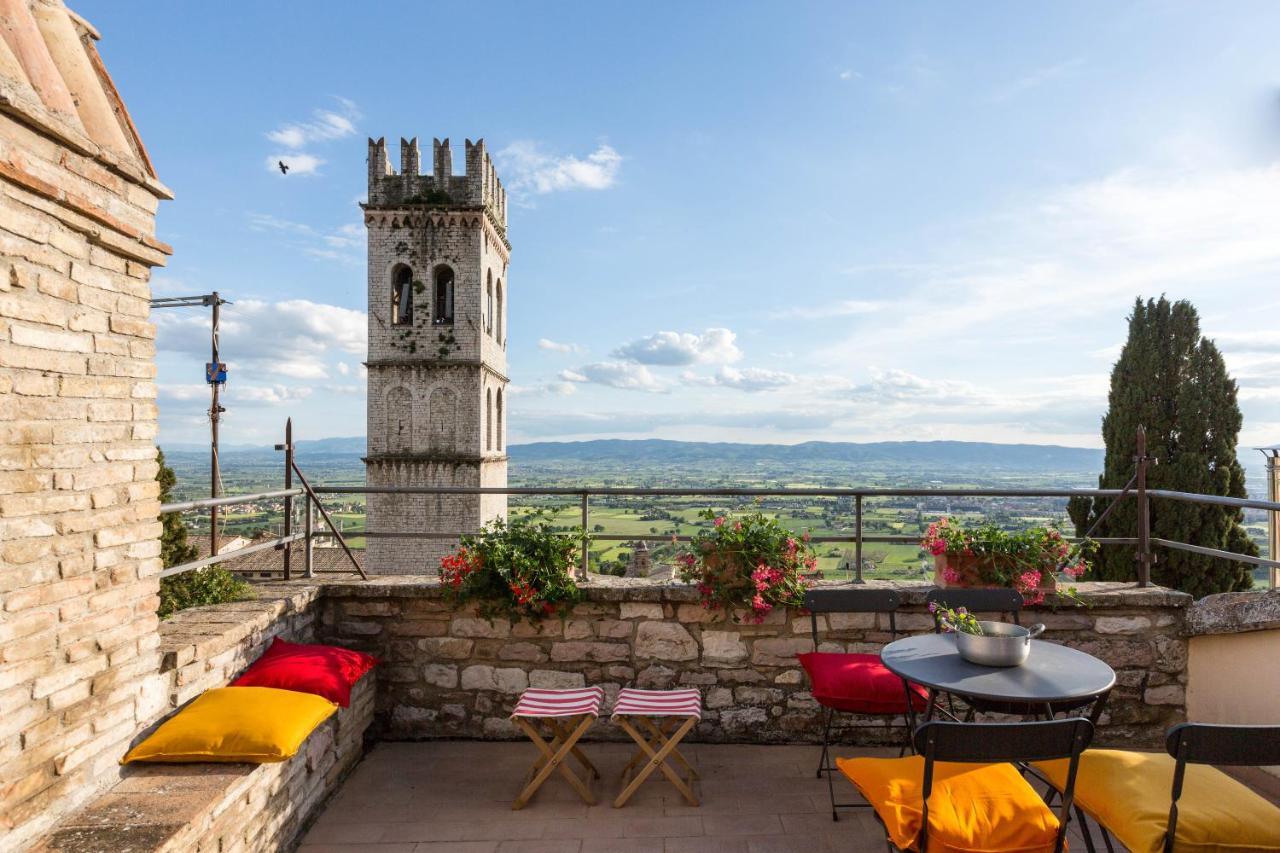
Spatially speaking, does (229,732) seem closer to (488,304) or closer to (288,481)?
(288,481)

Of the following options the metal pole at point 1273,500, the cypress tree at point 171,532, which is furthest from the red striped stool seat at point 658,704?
the cypress tree at point 171,532

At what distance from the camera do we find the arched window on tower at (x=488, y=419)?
25.9 meters

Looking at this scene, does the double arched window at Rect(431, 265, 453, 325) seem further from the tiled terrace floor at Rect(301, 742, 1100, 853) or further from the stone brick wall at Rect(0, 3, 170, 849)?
the stone brick wall at Rect(0, 3, 170, 849)

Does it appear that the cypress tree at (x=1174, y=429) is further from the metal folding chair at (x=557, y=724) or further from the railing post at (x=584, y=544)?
the metal folding chair at (x=557, y=724)

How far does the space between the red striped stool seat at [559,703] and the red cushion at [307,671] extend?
844mm

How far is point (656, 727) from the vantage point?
12.2 ft

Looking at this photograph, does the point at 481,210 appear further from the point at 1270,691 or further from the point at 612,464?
the point at 1270,691

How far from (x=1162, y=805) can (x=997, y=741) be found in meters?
0.72

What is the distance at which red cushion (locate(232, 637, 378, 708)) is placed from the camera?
11.5 feet

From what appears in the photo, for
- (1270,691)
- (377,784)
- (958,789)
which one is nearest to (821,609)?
(958,789)

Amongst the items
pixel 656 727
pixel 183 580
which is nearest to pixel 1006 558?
pixel 656 727

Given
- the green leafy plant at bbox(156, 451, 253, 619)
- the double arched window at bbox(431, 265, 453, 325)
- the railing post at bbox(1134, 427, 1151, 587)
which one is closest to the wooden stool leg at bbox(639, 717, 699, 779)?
the green leafy plant at bbox(156, 451, 253, 619)

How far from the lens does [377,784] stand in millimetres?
3863

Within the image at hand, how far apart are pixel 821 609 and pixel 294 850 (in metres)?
2.72
